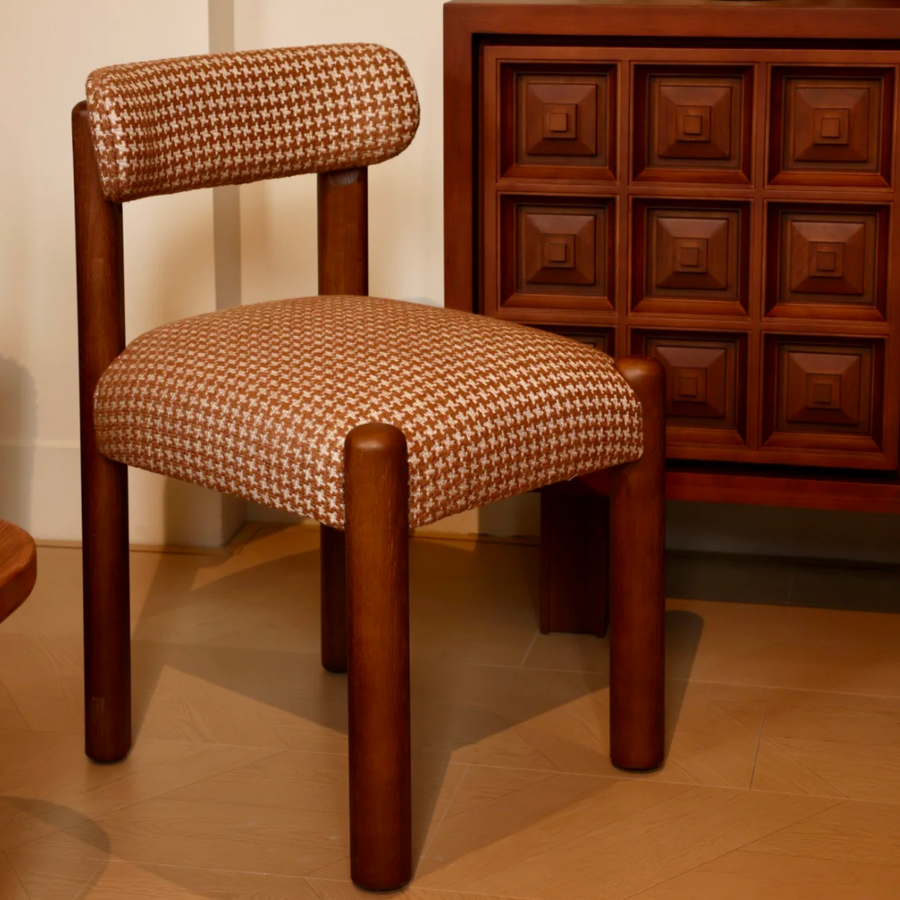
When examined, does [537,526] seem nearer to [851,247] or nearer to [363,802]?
[851,247]

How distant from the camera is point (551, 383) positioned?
1356 mm

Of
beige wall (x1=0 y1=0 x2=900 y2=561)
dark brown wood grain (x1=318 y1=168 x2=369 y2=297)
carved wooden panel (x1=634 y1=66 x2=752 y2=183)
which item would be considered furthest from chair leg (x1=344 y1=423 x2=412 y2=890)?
beige wall (x1=0 y1=0 x2=900 y2=561)

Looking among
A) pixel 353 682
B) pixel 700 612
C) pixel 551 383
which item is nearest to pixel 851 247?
pixel 551 383

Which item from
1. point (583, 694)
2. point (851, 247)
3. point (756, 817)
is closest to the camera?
point (756, 817)

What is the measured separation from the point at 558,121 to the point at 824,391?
436 mm

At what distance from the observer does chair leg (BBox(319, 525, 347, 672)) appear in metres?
1.78

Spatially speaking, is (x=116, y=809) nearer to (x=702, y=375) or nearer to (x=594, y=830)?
(x=594, y=830)

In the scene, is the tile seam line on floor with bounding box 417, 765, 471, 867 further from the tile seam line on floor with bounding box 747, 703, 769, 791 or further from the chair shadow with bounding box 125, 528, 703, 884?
the tile seam line on floor with bounding box 747, 703, 769, 791

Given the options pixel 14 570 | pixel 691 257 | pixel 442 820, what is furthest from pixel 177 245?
pixel 14 570

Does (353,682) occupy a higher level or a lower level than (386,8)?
lower

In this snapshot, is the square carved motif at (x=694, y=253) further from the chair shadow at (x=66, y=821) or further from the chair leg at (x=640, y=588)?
the chair shadow at (x=66, y=821)

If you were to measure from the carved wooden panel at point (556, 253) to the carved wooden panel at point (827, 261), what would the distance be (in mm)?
193

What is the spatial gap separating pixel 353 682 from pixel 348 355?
0.98 feet

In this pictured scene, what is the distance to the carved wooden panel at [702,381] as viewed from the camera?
170cm
